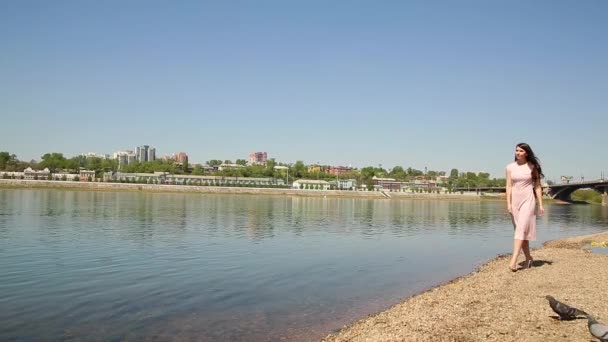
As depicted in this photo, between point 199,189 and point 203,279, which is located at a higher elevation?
point 199,189

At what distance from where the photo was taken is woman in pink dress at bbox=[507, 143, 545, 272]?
46.7 feet

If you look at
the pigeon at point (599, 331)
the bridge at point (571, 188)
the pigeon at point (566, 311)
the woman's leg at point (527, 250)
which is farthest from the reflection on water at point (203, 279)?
the bridge at point (571, 188)

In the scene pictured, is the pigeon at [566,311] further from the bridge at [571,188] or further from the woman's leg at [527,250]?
the bridge at [571,188]

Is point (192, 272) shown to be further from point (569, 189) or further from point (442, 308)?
point (569, 189)

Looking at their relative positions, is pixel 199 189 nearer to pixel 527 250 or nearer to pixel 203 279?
pixel 203 279

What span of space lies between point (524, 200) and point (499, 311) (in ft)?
15.8

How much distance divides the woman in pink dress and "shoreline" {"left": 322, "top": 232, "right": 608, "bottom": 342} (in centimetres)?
141

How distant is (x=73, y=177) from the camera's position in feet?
589

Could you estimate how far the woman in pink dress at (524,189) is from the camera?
1424 centimetres

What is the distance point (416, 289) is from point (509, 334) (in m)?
9.08

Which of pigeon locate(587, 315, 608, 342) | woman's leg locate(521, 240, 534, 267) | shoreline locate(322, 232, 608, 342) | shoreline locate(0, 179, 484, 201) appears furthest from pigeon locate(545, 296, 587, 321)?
shoreline locate(0, 179, 484, 201)

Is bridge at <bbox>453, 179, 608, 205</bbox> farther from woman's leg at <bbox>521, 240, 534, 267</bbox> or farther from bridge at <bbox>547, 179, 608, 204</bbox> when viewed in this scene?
woman's leg at <bbox>521, 240, 534, 267</bbox>

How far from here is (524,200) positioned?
14.5 metres

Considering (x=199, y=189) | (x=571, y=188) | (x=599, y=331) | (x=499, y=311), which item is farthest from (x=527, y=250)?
(x=571, y=188)
